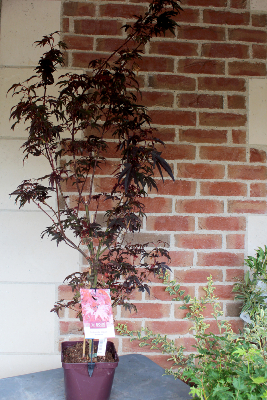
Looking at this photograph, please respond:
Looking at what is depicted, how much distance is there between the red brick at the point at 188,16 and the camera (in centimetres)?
180

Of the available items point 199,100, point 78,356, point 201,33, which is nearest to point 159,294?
point 78,356

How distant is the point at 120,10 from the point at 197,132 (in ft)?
2.50

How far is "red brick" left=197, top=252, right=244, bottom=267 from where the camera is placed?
69.9 inches

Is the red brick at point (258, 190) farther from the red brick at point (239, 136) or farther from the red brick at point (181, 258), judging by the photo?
the red brick at point (181, 258)

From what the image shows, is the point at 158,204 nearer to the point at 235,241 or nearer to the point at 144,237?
the point at 144,237

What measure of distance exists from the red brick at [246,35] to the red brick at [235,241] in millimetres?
1063

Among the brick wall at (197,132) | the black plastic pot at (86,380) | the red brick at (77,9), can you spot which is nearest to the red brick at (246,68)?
the brick wall at (197,132)

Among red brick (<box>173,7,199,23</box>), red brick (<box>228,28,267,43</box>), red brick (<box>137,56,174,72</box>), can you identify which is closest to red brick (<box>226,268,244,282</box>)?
red brick (<box>137,56,174,72</box>)

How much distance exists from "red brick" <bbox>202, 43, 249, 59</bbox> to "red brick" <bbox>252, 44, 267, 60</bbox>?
0.04m

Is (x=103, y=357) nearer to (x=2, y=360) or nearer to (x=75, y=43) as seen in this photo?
(x=2, y=360)

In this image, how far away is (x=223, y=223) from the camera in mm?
1779

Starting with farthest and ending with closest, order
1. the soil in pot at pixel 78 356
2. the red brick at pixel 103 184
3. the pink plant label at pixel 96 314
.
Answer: the red brick at pixel 103 184 → the soil in pot at pixel 78 356 → the pink plant label at pixel 96 314

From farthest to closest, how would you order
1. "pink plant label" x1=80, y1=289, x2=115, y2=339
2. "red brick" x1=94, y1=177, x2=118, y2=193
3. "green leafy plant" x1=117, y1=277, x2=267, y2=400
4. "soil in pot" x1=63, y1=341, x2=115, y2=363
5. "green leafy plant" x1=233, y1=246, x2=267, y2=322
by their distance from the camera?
"red brick" x1=94, y1=177, x2=118, y2=193
"green leafy plant" x1=233, y1=246, x2=267, y2=322
"soil in pot" x1=63, y1=341, x2=115, y2=363
"pink plant label" x1=80, y1=289, x2=115, y2=339
"green leafy plant" x1=117, y1=277, x2=267, y2=400

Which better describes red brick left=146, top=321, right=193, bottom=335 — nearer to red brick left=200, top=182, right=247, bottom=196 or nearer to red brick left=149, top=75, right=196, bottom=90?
red brick left=200, top=182, right=247, bottom=196
